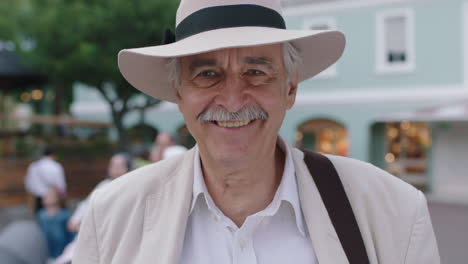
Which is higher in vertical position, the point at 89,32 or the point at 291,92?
the point at 89,32

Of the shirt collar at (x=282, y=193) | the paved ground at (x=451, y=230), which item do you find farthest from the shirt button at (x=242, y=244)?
the paved ground at (x=451, y=230)

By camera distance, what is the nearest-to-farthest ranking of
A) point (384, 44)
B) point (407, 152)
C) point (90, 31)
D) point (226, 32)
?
point (226, 32)
point (90, 31)
point (384, 44)
point (407, 152)

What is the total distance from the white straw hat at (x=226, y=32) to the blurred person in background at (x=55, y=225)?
12.9 feet

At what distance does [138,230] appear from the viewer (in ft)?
5.36

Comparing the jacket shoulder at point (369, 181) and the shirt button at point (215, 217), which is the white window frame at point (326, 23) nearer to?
the jacket shoulder at point (369, 181)

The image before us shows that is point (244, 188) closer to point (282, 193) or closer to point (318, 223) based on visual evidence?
point (282, 193)

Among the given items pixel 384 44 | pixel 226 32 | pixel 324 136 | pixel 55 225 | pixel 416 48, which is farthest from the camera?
pixel 324 136

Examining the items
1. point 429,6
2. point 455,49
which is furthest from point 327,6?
point 455,49

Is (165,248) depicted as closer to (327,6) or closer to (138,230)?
(138,230)

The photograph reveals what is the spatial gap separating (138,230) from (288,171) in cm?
58

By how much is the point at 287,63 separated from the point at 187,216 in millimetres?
653

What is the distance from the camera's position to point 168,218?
1633 mm

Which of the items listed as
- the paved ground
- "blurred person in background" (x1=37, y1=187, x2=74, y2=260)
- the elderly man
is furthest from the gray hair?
the paved ground

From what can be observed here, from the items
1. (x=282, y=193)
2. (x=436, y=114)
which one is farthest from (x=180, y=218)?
(x=436, y=114)
